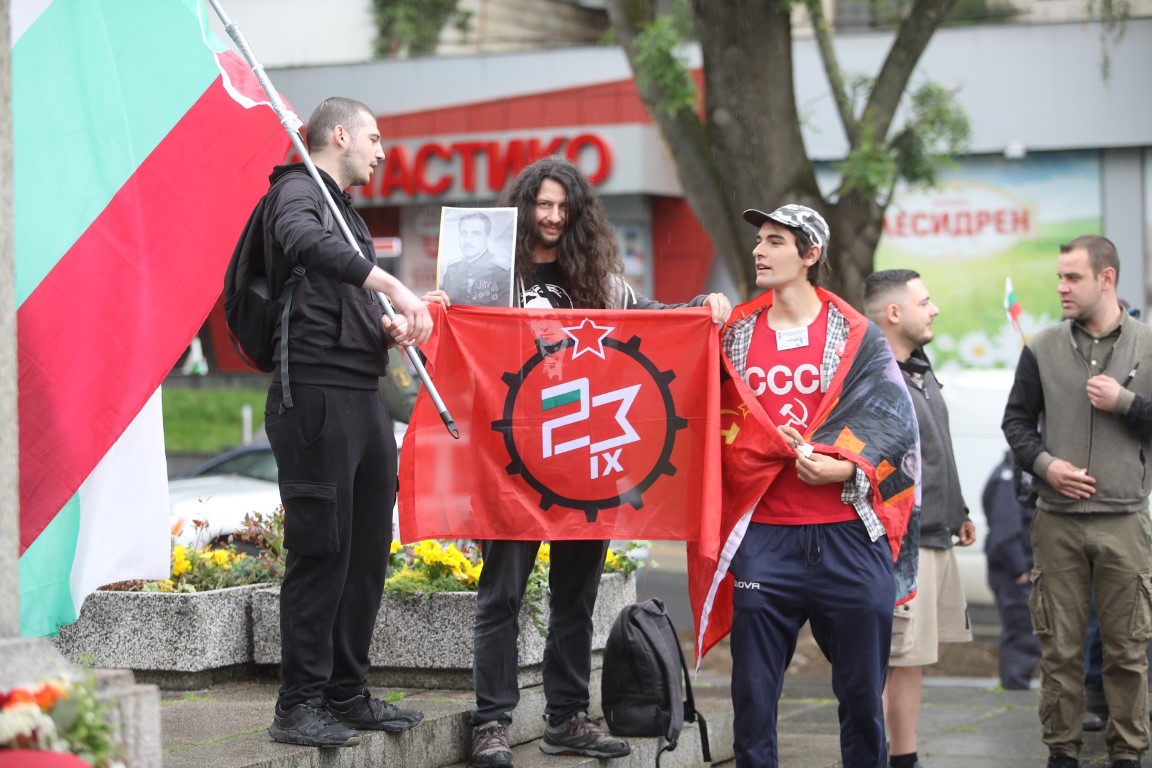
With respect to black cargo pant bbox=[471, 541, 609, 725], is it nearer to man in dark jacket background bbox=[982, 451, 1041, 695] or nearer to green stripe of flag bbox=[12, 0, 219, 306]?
green stripe of flag bbox=[12, 0, 219, 306]

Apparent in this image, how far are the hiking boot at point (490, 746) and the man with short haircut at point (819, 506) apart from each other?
2.84ft

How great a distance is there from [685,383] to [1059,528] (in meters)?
2.19

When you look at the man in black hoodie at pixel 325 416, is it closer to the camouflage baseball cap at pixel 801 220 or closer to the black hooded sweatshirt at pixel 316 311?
the black hooded sweatshirt at pixel 316 311

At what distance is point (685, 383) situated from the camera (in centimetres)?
576

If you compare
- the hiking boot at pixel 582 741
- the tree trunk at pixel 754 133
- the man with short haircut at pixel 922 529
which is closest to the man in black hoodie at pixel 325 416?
the hiking boot at pixel 582 741

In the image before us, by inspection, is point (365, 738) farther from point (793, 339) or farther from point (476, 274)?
point (793, 339)

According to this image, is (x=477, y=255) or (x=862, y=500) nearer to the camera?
(x=862, y=500)

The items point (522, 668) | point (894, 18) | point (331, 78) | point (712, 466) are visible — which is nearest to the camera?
point (712, 466)

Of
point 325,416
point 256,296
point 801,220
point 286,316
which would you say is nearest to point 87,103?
point 256,296

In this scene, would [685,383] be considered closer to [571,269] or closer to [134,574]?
[571,269]

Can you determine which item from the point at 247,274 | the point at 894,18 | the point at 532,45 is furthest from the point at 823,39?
the point at 532,45

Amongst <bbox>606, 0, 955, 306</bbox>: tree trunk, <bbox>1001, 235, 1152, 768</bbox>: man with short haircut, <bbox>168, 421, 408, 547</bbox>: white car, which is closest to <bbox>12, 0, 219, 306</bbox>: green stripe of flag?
<bbox>168, 421, 408, 547</bbox>: white car

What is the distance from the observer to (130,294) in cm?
512

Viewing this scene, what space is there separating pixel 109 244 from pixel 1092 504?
14.2 ft
